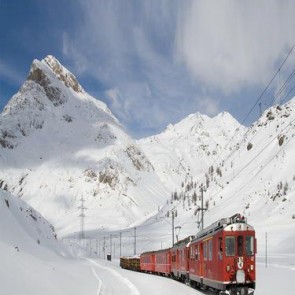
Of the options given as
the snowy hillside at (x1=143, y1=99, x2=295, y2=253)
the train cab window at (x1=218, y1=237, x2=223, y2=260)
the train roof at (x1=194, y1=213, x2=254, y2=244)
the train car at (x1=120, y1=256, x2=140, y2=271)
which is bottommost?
the train car at (x1=120, y1=256, x2=140, y2=271)

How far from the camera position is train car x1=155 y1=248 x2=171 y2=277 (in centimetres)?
4937

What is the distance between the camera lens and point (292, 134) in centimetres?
16650

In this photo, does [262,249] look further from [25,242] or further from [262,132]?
[262,132]

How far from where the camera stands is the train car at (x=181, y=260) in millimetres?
38000

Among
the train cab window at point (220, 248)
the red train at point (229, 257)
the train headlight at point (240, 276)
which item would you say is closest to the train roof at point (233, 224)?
the red train at point (229, 257)

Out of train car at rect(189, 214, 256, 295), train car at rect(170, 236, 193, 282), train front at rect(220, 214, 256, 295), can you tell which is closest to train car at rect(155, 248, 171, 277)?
train car at rect(170, 236, 193, 282)

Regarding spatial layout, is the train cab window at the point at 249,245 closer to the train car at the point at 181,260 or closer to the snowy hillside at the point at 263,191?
the train car at the point at 181,260

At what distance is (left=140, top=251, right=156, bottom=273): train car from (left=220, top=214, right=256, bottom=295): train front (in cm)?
3478

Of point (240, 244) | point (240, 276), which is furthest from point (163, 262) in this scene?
point (240, 276)

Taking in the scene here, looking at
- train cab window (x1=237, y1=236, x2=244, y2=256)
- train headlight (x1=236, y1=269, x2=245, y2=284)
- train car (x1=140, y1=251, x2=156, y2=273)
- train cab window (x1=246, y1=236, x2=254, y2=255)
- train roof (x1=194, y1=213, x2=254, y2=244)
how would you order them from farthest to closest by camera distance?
train car (x1=140, y1=251, x2=156, y2=273) → train cab window (x1=246, y1=236, x2=254, y2=255) → train roof (x1=194, y1=213, x2=254, y2=244) → train cab window (x1=237, y1=236, x2=244, y2=256) → train headlight (x1=236, y1=269, x2=245, y2=284)

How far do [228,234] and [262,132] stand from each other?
17848 centimetres

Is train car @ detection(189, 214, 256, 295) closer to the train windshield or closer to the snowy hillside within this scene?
the train windshield

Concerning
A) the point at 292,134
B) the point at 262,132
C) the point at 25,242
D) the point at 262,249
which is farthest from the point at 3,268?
the point at 262,132

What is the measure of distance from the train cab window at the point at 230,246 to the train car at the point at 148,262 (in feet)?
115
